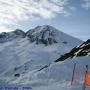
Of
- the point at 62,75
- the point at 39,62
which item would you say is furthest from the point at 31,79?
the point at 39,62

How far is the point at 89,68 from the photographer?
3204 inches

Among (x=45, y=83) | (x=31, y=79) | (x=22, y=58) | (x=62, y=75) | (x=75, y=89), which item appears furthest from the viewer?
(x=22, y=58)

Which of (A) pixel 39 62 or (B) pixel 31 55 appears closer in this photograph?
(A) pixel 39 62

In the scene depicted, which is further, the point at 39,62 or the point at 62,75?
the point at 39,62

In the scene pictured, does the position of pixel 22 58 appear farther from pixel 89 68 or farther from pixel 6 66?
pixel 89 68

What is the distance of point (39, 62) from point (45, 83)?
96318mm

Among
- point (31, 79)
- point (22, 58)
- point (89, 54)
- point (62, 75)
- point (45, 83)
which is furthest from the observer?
point (22, 58)

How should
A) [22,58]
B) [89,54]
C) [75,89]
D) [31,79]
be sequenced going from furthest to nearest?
1. [22,58]
2. [89,54]
3. [31,79]
4. [75,89]

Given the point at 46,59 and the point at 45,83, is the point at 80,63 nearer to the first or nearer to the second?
the point at 45,83

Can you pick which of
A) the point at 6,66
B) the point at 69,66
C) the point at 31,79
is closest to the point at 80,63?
the point at 69,66

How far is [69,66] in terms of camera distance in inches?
3605

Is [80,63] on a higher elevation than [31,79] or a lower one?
higher

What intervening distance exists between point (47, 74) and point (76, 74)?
11.8 metres

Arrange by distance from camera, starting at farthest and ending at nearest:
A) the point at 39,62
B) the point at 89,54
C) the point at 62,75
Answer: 1. the point at 39,62
2. the point at 89,54
3. the point at 62,75
